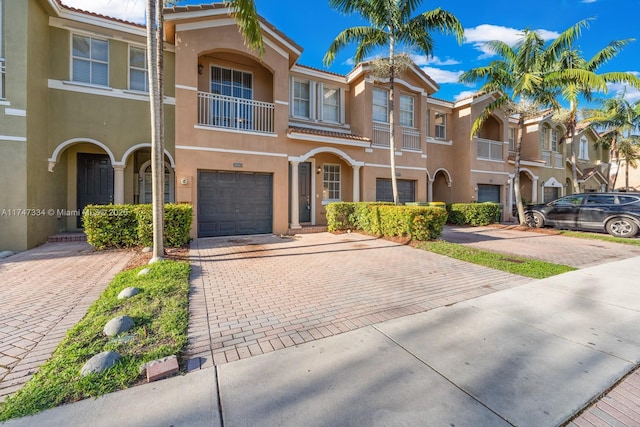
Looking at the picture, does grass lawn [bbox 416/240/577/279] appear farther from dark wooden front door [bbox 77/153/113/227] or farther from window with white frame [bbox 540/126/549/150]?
window with white frame [bbox 540/126/549/150]

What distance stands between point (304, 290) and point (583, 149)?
3370 cm

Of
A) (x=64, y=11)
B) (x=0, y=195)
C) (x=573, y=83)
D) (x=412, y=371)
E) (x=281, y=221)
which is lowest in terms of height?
(x=412, y=371)

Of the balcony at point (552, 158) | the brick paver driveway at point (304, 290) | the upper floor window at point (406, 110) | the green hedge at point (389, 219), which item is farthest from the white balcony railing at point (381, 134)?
the balcony at point (552, 158)

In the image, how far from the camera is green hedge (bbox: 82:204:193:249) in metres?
7.94

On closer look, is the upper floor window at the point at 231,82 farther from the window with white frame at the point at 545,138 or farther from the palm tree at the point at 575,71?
the window with white frame at the point at 545,138

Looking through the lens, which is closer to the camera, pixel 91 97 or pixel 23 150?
pixel 23 150

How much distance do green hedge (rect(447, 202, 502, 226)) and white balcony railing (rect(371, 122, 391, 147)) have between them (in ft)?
17.0

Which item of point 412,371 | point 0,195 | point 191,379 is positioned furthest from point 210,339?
point 0,195

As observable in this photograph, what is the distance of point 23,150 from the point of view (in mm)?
8047

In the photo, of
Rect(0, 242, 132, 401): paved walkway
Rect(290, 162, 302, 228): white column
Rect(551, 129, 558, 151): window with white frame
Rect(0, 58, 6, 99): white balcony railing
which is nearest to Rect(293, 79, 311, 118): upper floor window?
Rect(290, 162, 302, 228): white column

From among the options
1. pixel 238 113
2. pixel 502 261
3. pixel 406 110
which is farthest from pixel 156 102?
pixel 406 110

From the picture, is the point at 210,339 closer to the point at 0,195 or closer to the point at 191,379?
the point at 191,379

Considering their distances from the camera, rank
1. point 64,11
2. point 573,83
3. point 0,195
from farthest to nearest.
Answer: point 573,83 < point 64,11 < point 0,195

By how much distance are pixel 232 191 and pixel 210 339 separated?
27.0 ft
